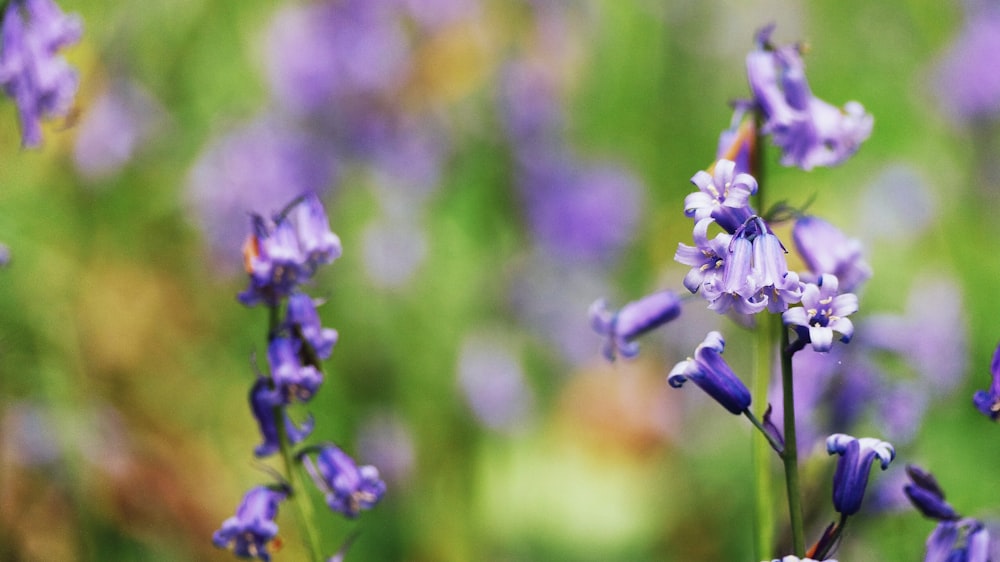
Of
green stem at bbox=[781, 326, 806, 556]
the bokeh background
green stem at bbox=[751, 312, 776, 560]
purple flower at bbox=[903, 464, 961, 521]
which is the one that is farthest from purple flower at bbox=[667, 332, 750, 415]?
the bokeh background

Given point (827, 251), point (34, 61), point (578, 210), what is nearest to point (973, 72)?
point (578, 210)

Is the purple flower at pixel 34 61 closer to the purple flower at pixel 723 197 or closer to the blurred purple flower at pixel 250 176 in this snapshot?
the purple flower at pixel 723 197

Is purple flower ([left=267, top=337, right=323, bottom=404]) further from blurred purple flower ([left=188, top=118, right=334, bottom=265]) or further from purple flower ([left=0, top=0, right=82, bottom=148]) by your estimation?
Answer: blurred purple flower ([left=188, top=118, right=334, bottom=265])

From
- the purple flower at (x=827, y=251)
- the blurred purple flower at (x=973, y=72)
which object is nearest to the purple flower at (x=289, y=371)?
the purple flower at (x=827, y=251)

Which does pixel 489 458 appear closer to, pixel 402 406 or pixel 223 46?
pixel 402 406

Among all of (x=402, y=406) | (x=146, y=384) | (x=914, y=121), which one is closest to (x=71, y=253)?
(x=146, y=384)

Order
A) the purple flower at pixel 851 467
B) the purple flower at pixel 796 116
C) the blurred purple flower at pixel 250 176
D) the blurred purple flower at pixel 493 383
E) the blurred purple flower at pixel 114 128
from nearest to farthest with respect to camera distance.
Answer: the purple flower at pixel 851 467, the purple flower at pixel 796 116, the blurred purple flower at pixel 493 383, the blurred purple flower at pixel 114 128, the blurred purple flower at pixel 250 176
